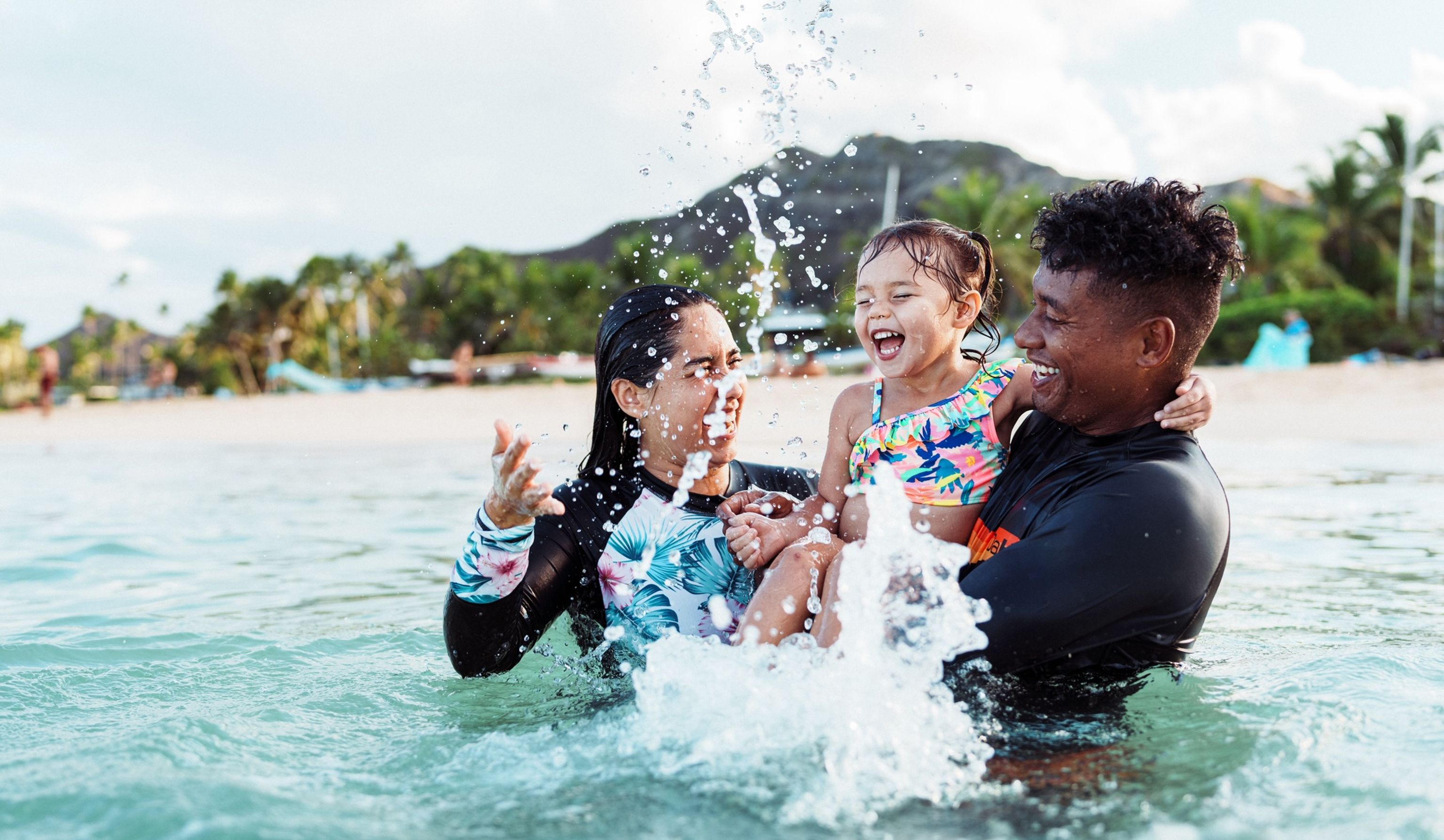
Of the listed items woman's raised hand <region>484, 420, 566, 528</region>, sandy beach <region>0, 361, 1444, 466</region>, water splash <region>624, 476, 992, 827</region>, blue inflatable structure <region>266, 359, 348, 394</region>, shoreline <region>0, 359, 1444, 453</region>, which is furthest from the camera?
blue inflatable structure <region>266, 359, 348, 394</region>

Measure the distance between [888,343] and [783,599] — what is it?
0.98m

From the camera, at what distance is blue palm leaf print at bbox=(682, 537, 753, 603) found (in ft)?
12.1

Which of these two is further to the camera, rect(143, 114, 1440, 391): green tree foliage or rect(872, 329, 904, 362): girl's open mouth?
rect(143, 114, 1440, 391): green tree foliage

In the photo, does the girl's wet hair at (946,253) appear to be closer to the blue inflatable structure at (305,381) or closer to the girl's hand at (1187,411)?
the girl's hand at (1187,411)

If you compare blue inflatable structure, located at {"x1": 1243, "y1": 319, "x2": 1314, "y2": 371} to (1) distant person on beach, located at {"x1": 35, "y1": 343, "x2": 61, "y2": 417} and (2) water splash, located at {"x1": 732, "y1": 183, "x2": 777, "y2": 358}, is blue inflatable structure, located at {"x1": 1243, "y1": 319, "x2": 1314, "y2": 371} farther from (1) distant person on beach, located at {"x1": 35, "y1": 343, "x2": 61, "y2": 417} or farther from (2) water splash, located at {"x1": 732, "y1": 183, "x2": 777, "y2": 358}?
(1) distant person on beach, located at {"x1": 35, "y1": 343, "x2": 61, "y2": 417}

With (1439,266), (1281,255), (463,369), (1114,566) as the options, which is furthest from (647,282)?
(1114,566)

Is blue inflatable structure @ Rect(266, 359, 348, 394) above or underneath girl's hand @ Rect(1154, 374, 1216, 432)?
underneath

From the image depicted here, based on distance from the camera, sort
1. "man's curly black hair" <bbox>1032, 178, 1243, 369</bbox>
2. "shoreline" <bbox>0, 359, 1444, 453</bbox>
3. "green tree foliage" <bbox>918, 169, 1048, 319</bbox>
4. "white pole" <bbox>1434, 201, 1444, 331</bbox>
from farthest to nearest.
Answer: "green tree foliage" <bbox>918, 169, 1048, 319</bbox> → "white pole" <bbox>1434, 201, 1444, 331</bbox> → "shoreline" <bbox>0, 359, 1444, 453</bbox> → "man's curly black hair" <bbox>1032, 178, 1243, 369</bbox>

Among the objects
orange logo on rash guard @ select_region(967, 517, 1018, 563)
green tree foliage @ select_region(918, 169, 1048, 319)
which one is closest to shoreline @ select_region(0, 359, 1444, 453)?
orange logo on rash guard @ select_region(967, 517, 1018, 563)

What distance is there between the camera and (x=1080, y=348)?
317cm

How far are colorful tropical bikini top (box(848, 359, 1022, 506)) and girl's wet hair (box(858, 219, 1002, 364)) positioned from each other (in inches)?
7.2

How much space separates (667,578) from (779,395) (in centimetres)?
1983

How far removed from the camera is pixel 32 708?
4.00 m

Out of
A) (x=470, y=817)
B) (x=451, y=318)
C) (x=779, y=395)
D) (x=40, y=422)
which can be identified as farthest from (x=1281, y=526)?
(x=451, y=318)
